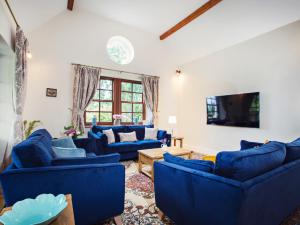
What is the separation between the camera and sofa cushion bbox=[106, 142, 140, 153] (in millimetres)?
3834

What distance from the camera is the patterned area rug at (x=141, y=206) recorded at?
1854mm

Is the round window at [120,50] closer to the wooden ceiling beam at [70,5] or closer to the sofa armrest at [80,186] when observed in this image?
the wooden ceiling beam at [70,5]

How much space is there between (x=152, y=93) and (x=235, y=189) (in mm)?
4674

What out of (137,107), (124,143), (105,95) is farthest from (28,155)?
(137,107)

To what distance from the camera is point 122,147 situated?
3.93 metres

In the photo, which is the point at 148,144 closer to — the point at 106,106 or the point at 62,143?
the point at 106,106

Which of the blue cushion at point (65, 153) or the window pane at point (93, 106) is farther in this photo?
the window pane at point (93, 106)

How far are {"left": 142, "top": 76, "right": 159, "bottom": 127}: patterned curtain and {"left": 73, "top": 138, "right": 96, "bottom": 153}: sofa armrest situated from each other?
2.45 m

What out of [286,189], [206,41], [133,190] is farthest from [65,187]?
[206,41]

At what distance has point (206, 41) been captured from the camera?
4840 millimetres

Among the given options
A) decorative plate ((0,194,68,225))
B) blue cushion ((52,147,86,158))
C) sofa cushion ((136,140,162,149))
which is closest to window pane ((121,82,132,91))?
sofa cushion ((136,140,162,149))

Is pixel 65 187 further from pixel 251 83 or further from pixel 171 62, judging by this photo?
pixel 171 62

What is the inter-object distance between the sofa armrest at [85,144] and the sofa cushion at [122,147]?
36 centimetres

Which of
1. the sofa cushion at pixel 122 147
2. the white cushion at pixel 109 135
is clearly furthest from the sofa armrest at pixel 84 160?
the white cushion at pixel 109 135
